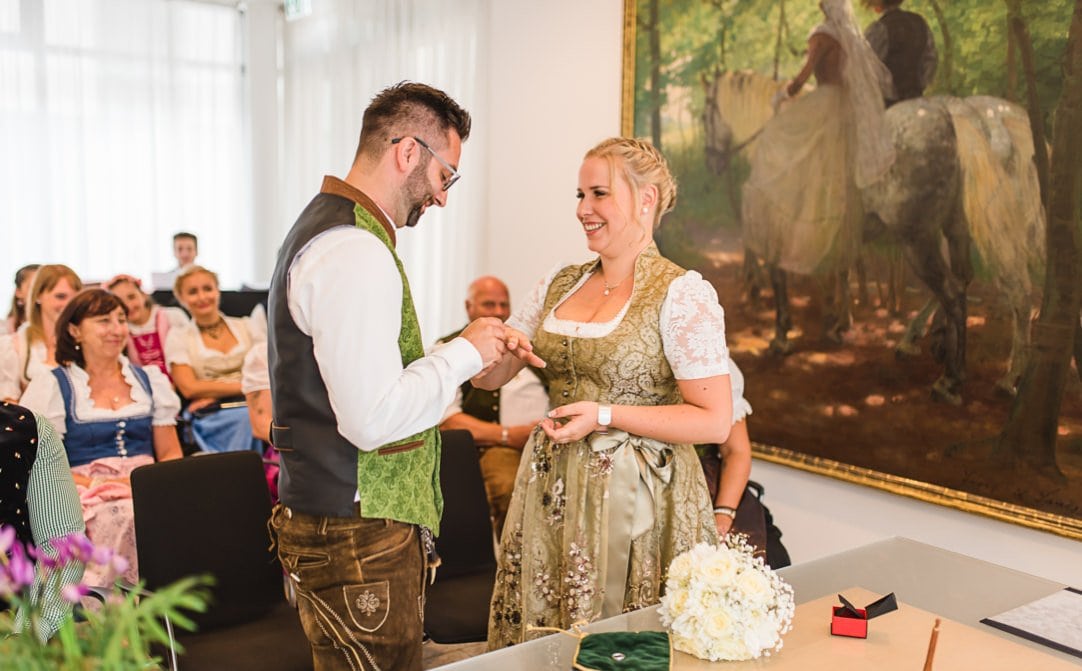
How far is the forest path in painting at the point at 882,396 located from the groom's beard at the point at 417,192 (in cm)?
194

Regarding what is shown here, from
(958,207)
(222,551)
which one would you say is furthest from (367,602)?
(958,207)

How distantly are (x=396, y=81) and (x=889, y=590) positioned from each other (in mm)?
5119

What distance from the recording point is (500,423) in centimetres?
390

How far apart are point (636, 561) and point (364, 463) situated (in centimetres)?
76

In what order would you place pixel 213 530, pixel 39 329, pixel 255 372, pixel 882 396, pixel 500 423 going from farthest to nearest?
pixel 39 329, pixel 500 423, pixel 255 372, pixel 882 396, pixel 213 530

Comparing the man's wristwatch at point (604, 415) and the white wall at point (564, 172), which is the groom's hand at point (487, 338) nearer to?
the man's wristwatch at point (604, 415)

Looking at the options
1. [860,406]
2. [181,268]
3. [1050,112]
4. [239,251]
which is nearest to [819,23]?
[1050,112]

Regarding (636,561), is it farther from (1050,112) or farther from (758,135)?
(758,135)

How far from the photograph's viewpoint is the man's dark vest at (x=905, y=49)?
3.11m

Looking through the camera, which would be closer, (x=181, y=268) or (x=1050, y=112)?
(x=1050, y=112)

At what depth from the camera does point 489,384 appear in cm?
233

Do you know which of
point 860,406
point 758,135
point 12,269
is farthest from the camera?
point 12,269

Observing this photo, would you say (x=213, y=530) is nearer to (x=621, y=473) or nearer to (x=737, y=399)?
(x=621, y=473)

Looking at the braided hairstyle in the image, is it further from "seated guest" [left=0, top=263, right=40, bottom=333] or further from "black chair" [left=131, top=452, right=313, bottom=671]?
"seated guest" [left=0, top=263, right=40, bottom=333]
